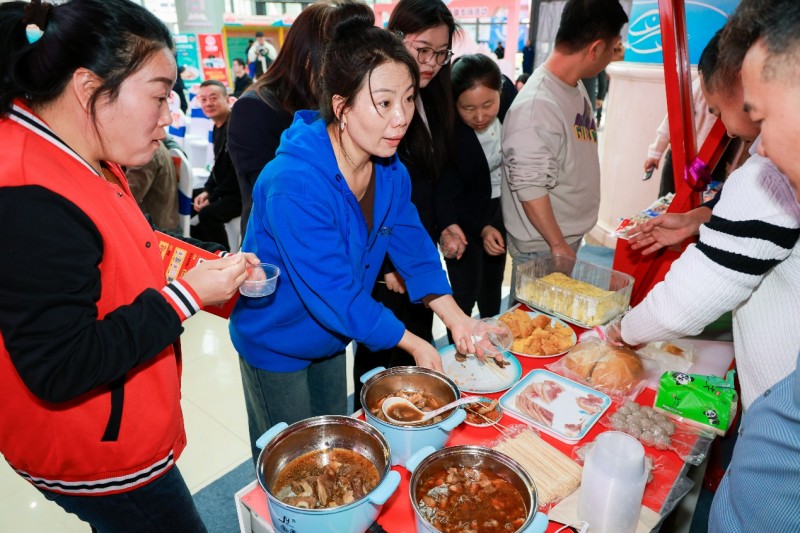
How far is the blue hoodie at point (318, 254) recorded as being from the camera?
1211 mm

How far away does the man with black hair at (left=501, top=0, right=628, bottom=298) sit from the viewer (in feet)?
6.46

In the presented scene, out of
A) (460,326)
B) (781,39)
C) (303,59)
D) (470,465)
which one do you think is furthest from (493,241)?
(781,39)

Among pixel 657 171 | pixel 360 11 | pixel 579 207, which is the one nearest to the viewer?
pixel 360 11

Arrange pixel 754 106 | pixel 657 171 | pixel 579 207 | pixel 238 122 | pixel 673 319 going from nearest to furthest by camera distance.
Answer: pixel 754 106 → pixel 673 319 → pixel 238 122 → pixel 579 207 → pixel 657 171

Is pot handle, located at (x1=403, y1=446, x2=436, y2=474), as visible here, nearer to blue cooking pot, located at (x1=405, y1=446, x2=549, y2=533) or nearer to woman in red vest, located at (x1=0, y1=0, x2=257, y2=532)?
blue cooking pot, located at (x1=405, y1=446, x2=549, y2=533)

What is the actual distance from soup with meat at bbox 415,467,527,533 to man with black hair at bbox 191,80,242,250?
125 inches

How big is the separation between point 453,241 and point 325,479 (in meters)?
1.41

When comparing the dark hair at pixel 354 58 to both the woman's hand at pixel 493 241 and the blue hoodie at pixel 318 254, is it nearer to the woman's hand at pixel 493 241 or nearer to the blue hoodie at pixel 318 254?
the blue hoodie at pixel 318 254

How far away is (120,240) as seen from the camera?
Answer: 0.95 meters

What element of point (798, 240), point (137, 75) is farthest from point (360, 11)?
point (798, 240)

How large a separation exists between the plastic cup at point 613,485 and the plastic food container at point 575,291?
0.79 m

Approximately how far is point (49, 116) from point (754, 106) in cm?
121

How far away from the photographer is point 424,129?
2127 mm

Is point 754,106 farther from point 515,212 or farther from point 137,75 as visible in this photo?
point 515,212
